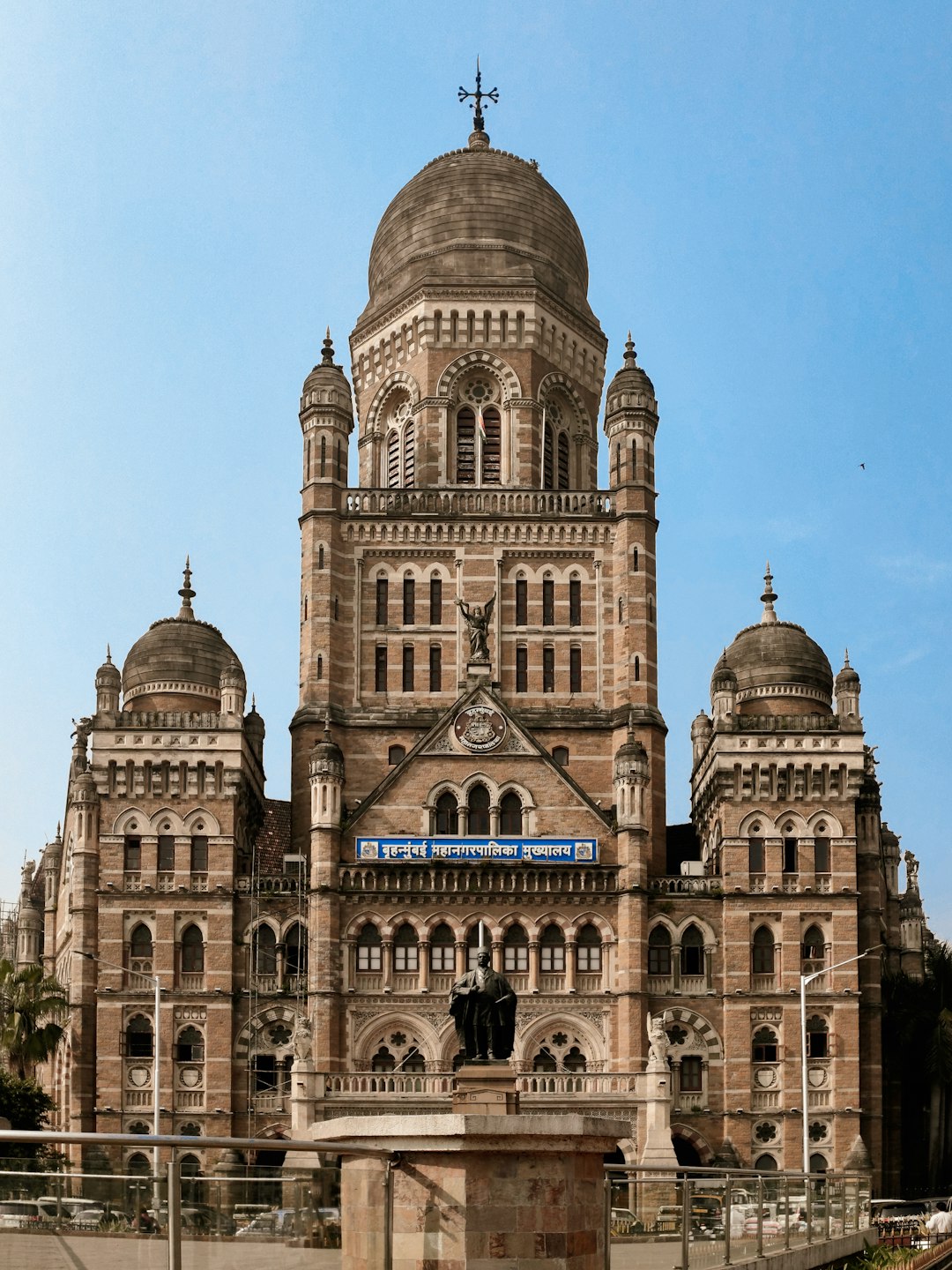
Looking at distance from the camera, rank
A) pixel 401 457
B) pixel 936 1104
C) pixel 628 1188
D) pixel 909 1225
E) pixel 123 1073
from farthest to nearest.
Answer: pixel 401 457
pixel 936 1104
pixel 123 1073
pixel 909 1225
pixel 628 1188

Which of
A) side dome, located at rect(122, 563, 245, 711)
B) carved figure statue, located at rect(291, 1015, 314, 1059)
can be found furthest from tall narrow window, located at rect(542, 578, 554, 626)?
carved figure statue, located at rect(291, 1015, 314, 1059)

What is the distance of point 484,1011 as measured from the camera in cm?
3566

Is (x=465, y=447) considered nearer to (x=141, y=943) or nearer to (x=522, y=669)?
(x=522, y=669)

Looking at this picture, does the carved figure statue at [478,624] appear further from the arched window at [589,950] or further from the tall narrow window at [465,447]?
the arched window at [589,950]

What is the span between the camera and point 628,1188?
28.4 m

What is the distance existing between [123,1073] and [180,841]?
8154mm

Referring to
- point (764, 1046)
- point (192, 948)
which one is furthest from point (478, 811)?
point (764, 1046)

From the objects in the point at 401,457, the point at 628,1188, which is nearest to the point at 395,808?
the point at 401,457

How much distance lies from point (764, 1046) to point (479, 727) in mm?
14813

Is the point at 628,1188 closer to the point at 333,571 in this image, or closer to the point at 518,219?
the point at 333,571

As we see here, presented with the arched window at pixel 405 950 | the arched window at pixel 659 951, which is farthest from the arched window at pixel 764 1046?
the arched window at pixel 405 950

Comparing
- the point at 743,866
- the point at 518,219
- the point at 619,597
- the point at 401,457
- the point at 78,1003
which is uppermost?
the point at 518,219

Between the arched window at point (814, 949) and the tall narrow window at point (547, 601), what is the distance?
15142mm

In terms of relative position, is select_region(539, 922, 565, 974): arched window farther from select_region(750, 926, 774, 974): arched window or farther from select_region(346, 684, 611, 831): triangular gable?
select_region(750, 926, 774, 974): arched window
